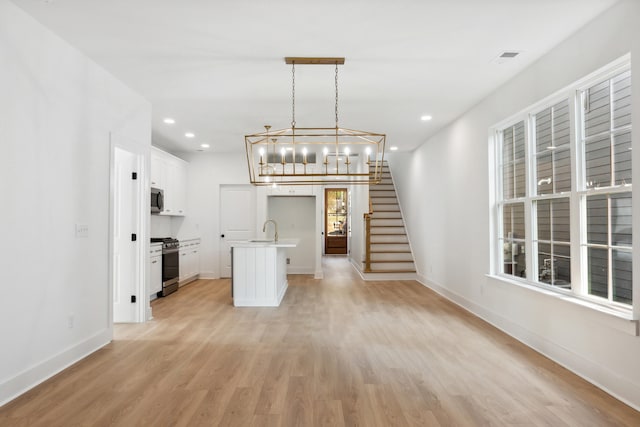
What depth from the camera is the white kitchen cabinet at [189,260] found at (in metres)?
7.28

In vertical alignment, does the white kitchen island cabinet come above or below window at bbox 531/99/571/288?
below

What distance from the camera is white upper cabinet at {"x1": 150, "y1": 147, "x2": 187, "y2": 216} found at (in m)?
6.52

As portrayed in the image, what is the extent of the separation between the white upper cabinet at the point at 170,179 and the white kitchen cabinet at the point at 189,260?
2.12ft

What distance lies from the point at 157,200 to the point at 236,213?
2131mm

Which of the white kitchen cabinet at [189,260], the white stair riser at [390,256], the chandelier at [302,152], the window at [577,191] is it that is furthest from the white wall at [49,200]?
the white stair riser at [390,256]

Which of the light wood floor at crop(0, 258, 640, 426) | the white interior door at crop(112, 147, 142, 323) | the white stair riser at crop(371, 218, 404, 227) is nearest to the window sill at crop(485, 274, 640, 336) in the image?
the light wood floor at crop(0, 258, 640, 426)

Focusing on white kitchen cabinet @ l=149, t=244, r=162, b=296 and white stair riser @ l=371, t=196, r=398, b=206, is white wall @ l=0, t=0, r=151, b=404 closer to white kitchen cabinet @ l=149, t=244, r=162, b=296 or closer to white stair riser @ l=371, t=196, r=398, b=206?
white kitchen cabinet @ l=149, t=244, r=162, b=296

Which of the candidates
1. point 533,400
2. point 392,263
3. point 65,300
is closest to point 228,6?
point 65,300

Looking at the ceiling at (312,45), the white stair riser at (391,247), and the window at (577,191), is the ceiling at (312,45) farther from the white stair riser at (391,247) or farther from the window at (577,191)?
the white stair riser at (391,247)

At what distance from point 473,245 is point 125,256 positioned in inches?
175

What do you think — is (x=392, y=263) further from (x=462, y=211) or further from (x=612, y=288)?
(x=612, y=288)

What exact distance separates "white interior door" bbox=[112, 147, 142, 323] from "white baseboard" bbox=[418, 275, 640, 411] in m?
4.22

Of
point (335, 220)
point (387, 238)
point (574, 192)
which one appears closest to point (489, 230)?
point (574, 192)

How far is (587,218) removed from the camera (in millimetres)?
3084
